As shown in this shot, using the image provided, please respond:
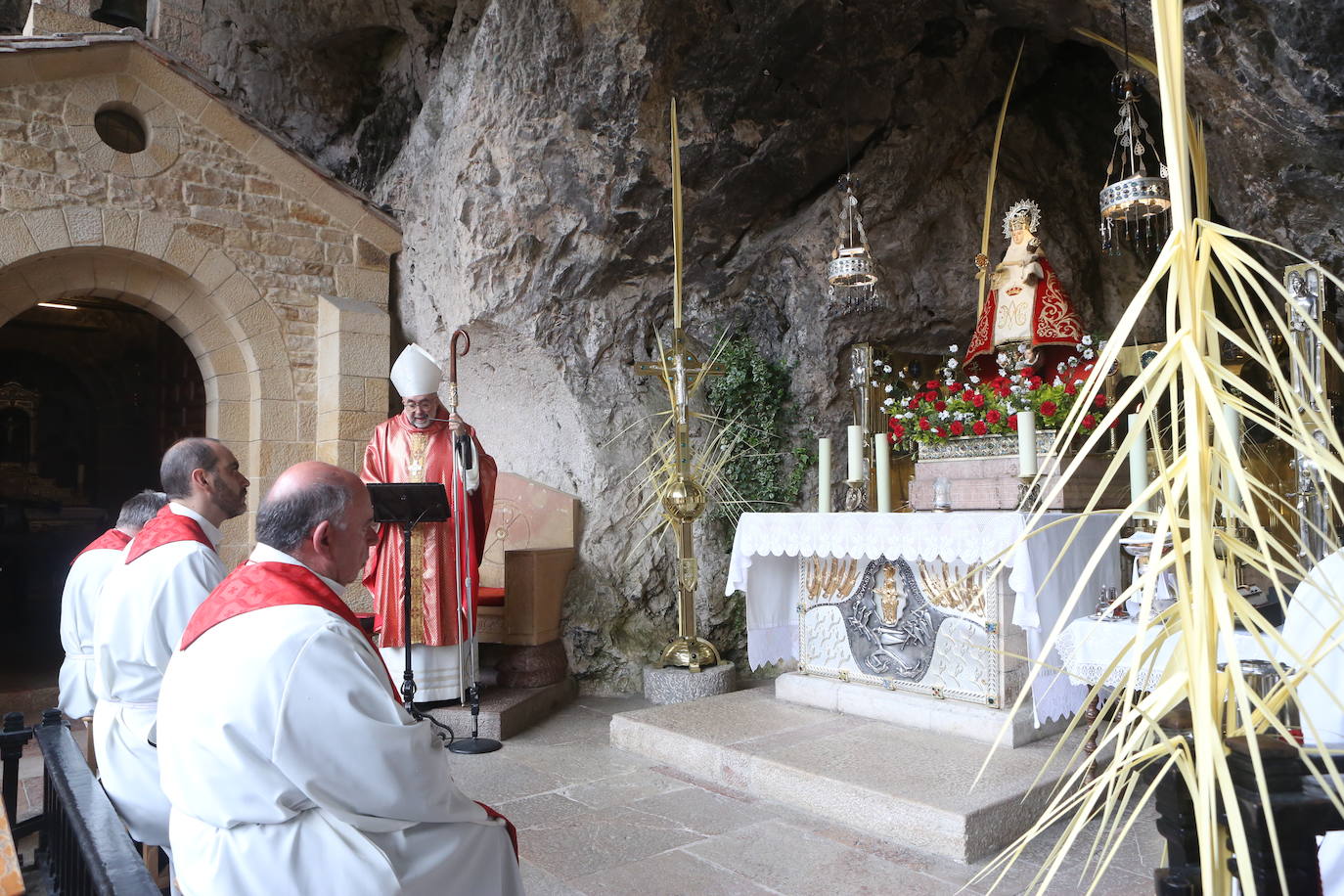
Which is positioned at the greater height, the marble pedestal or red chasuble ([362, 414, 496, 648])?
red chasuble ([362, 414, 496, 648])

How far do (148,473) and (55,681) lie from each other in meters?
6.44

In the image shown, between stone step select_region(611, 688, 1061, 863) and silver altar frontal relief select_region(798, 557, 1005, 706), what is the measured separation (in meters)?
0.26

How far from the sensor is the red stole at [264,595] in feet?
6.30

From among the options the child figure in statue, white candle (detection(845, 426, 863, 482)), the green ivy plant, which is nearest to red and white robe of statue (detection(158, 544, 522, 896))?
white candle (detection(845, 426, 863, 482))

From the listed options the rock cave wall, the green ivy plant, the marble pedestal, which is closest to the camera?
the marble pedestal

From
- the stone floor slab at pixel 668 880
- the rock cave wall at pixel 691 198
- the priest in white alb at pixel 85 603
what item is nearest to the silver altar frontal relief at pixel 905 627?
the stone floor slab at pixel 668 880

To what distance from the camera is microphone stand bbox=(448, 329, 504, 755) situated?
5336mm

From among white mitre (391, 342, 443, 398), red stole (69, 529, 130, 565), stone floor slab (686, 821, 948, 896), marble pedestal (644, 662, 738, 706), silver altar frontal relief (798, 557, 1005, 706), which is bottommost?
stone floor slab (686, 821, 948, 896)

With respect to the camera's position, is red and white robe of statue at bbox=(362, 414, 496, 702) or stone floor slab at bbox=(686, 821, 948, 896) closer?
stone floor slab at bbox=(686, 821, 948, 896)

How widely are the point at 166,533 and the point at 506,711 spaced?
3.19m

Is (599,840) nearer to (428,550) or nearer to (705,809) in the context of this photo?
(705,809)

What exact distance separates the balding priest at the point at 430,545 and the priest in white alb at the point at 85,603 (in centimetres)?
169

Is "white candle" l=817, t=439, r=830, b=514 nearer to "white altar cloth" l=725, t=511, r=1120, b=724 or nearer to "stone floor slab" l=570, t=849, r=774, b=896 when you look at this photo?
"white altar cloth" l=725, t=511, r=1120, b=724

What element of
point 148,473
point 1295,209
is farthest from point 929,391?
point 148,473
